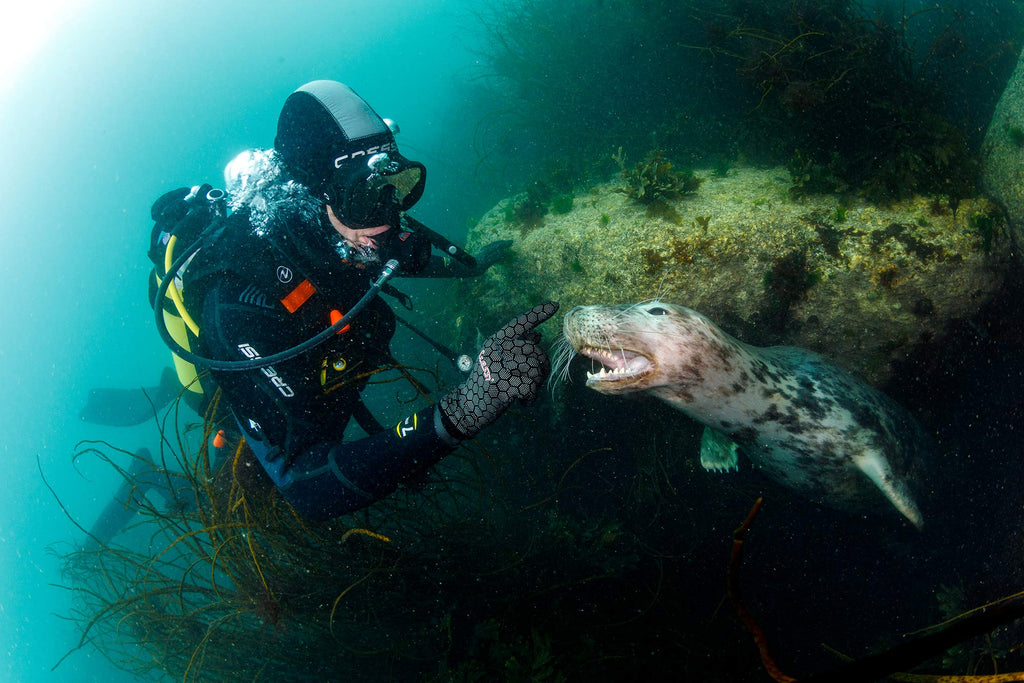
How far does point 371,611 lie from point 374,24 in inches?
3578

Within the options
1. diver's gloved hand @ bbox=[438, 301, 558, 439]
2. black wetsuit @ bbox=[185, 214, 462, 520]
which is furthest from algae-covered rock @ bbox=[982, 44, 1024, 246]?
black wetsuit @ bbox=[185, 214, 462, 520]

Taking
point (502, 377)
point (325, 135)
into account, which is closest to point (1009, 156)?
point (502, 377)

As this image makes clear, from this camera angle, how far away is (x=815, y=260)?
3.28 metres

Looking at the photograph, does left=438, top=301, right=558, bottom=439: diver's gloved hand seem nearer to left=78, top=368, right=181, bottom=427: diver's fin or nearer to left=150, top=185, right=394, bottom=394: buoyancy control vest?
left=150, top=185, right=394, bottom=394: buoyancy control vest

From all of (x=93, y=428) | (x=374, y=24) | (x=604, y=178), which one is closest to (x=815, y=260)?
(x=604, y=178)

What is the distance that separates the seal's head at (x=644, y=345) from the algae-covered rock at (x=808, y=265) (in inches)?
42.4

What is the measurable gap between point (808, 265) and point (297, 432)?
11.9 ft

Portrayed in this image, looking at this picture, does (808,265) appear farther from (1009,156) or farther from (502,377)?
(502,377)

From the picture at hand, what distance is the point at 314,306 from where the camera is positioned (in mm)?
2604

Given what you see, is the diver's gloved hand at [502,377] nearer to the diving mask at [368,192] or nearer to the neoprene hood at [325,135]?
the diving mask at [368,192]

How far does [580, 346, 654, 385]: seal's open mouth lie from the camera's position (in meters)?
2.39

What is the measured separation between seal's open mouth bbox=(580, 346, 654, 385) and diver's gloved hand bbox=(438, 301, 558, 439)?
362mm

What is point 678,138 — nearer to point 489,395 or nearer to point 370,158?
point 370,158

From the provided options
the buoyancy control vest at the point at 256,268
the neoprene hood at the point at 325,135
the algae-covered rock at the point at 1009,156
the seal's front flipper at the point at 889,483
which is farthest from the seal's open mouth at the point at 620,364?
the algae-covered rock at the point at 1009,156
